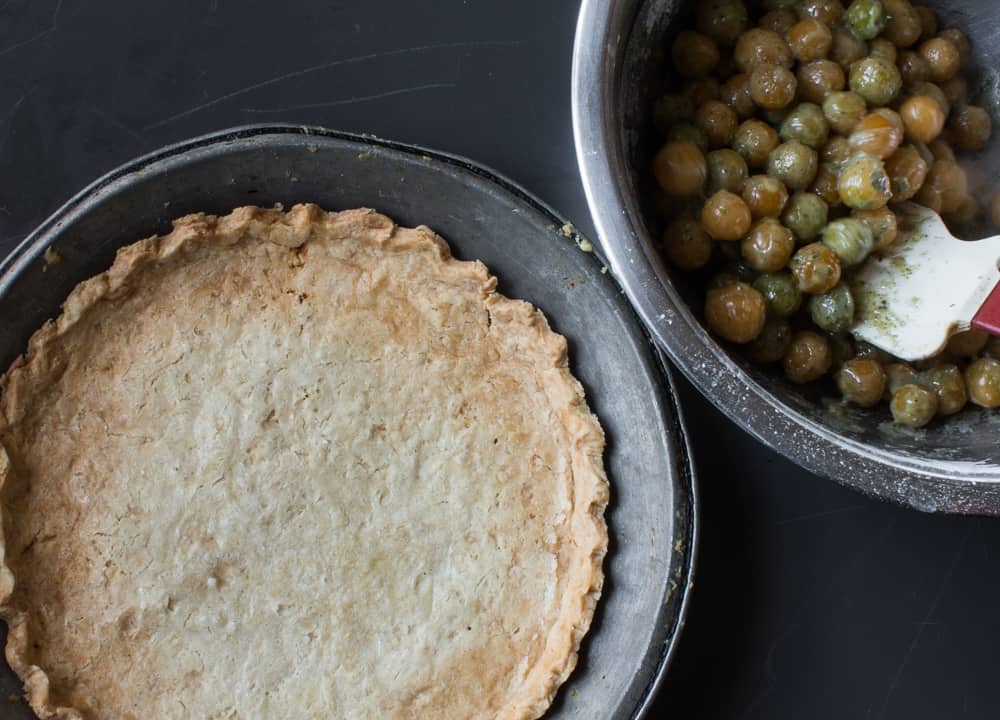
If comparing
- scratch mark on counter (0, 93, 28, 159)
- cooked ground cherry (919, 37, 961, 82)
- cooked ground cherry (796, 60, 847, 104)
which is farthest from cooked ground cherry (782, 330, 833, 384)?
scratch mark on counter (0, 93, 28, 159)

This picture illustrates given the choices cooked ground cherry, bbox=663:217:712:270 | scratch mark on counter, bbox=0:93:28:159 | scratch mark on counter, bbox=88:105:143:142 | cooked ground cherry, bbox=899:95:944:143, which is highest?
scratch mark on counter, bbox=0:93:28:159

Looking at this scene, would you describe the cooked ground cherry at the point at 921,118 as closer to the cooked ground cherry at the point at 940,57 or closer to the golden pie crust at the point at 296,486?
the cooked ground cherry at the point at 940,57

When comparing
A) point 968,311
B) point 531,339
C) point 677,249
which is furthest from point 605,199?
point 968,311

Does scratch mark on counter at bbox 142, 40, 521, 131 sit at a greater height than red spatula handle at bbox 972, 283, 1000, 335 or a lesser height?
greater

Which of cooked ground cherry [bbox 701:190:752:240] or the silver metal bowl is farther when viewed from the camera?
cooked ground cherry [bbox 701:190:752:240]

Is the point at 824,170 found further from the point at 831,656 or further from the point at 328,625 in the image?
the point at 328,625

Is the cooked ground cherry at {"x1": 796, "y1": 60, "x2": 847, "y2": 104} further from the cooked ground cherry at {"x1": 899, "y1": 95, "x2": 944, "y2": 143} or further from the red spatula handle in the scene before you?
the red spatula handle

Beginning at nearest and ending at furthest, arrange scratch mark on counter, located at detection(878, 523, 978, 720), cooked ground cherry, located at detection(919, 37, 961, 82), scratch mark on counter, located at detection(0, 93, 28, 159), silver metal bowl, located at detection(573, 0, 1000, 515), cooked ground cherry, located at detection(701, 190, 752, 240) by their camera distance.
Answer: silver metal bowl, located at detection(573, 0, 1000, 515)
cooked ground cherry, located at detection(701, 190, 752, 240)
cooked ground cherry, located at detection(919, 37, 961, 82)
scratch mark on counter, located at detection(0, 93, 28, 159)
scratch mark on counter, located at detection(878, 523, 978, 720)
